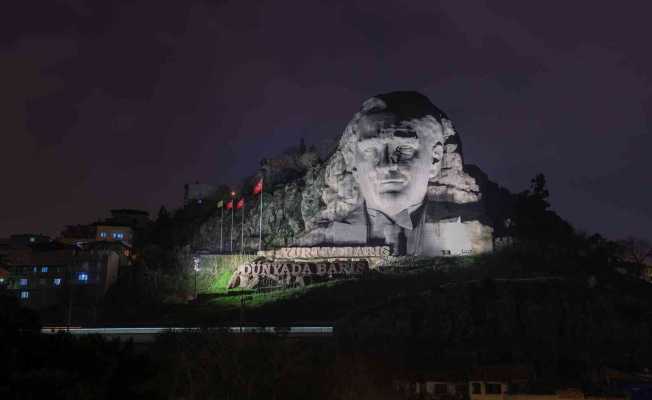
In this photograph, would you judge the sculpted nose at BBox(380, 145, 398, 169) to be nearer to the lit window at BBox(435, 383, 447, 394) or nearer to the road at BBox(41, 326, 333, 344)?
the road at BBox(41, 326, 333, 344)

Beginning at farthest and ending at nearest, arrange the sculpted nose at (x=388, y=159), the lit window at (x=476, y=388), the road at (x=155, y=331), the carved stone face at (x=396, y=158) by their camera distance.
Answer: the carved stone face at (x=396, y=158) < the sculpted nose at (x=388, y=159) < the road at (x=155, y=331) < the lit window at (x=476, y=388)

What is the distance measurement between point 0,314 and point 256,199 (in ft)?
229

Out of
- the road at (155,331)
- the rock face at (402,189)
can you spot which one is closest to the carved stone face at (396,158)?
the rock face at (402,189)

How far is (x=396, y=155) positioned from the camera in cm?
8406

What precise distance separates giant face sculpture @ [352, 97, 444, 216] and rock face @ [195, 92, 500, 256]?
0.10 metres

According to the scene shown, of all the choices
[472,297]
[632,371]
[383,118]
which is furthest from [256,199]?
[632,371]

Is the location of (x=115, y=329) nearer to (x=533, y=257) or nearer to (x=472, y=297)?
(x=472, y=297)

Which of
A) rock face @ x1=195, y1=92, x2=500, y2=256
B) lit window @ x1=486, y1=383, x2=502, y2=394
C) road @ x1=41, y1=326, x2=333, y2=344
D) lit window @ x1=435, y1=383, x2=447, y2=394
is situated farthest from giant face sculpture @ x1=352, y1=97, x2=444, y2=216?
lit window @ x1=435, y1=383, x2=447, y2=394

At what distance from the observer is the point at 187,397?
36.3m

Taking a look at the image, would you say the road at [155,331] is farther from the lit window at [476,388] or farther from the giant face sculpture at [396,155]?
the giant face sculpture at [396,155]

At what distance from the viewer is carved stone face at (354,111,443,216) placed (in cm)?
8400

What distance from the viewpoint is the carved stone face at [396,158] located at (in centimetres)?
8400

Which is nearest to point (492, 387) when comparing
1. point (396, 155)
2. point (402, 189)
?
point (402, 189)

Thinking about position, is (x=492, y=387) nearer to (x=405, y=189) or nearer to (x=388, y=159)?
(x=405, y=189)
